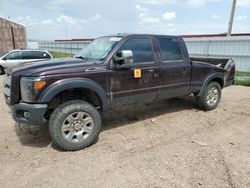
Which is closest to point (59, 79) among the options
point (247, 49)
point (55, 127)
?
point (55, 127)

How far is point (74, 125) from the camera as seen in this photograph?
3801 mm

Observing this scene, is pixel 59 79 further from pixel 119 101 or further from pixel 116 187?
pixel 116 187

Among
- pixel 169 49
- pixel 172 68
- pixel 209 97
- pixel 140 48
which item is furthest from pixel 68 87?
pixel 209 97

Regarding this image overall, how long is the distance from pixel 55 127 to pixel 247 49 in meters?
13.5

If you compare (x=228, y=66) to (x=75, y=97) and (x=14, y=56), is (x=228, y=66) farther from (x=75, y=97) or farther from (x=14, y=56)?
(x=14, y=56)

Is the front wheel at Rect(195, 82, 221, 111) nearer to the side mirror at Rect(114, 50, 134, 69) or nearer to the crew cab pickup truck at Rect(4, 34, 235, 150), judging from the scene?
the crew cab pickup truck at Rect(4, 34, 235, 150)

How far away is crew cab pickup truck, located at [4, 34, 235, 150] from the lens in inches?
140

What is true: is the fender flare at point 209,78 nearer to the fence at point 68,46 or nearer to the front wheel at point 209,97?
the front wheel at point 209,97

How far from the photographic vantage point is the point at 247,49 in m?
13.7

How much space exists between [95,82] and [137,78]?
36.2 inches

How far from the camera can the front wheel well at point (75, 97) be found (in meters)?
3.93

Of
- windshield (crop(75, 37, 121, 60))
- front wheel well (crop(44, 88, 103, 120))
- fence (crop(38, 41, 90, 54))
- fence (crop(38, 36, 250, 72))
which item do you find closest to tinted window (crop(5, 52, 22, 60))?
windshield (crop(75, 37, 121, 60))

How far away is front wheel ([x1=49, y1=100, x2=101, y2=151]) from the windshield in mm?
1046

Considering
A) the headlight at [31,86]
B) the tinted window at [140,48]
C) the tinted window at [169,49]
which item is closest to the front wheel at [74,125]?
the headlight at [31,86]
